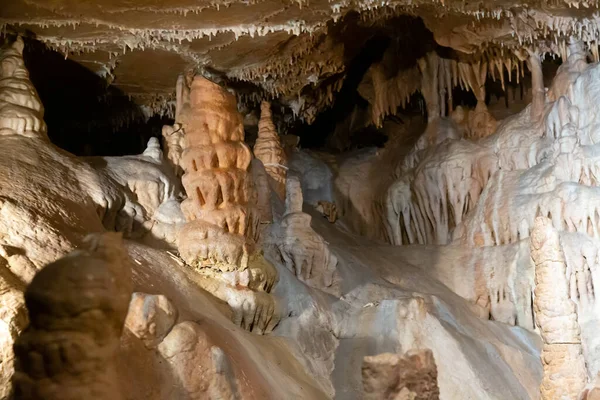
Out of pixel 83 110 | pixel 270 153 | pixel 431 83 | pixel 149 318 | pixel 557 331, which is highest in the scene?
pixel 431 83

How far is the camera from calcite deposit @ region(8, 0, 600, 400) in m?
5.62

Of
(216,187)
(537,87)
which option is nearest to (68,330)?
(216,187)

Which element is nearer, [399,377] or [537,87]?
[399,377]

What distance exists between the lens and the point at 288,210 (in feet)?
35.5

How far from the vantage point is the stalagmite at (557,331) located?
7785mm

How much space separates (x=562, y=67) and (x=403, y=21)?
3.61 meters

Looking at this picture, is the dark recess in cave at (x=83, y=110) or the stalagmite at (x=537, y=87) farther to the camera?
the stalagmite at (x=537, y=87)

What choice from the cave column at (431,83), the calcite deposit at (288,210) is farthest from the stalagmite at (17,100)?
the cave column at (431,83)

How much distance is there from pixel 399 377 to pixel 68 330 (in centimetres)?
280

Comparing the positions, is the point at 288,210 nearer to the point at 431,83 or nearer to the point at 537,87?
the point at 537,87

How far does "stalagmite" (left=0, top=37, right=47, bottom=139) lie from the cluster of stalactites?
7.21ft

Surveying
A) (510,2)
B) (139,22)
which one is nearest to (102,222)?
(139,22)

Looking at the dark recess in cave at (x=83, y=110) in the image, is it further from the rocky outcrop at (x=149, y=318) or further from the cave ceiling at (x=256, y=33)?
the rocky outcrop at (x=149, y=318)

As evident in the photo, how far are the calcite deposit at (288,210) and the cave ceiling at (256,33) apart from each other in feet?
0.18
